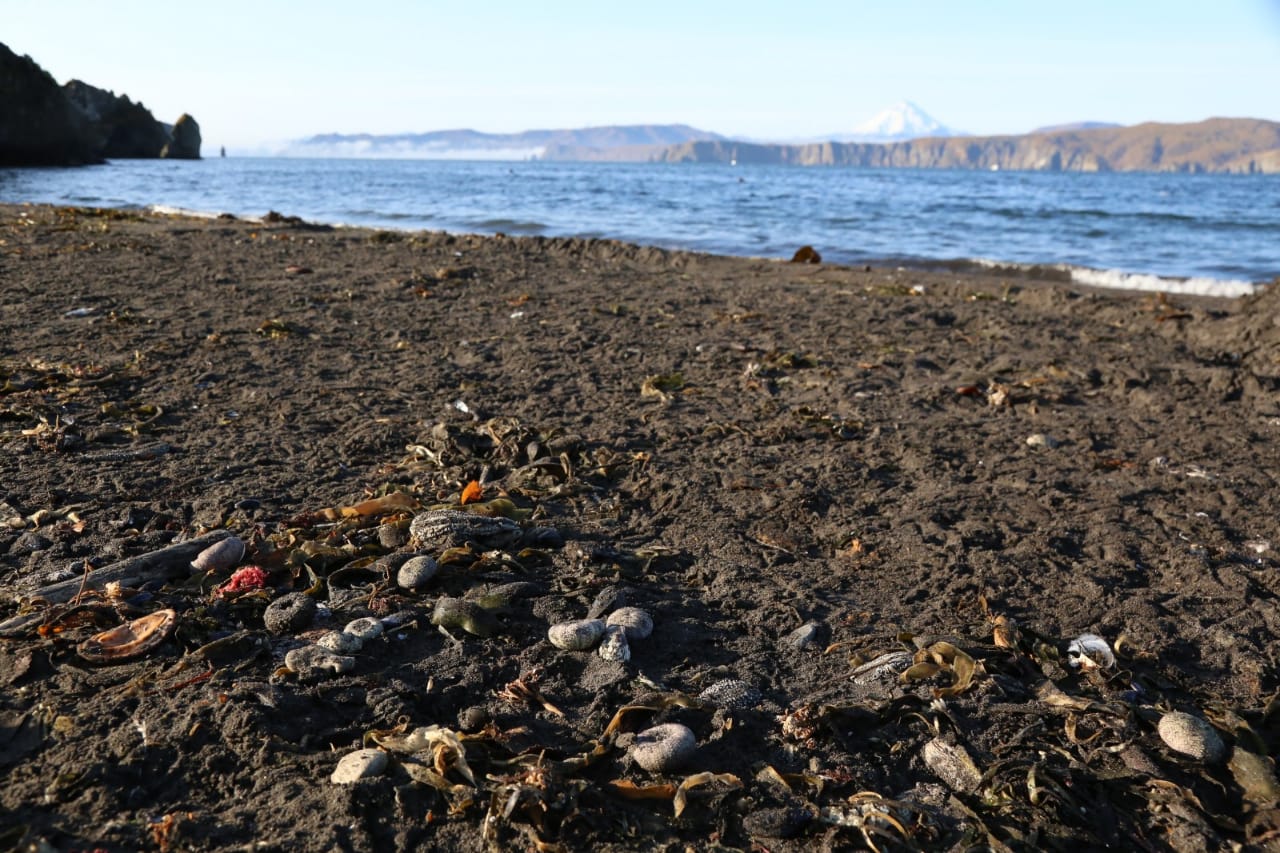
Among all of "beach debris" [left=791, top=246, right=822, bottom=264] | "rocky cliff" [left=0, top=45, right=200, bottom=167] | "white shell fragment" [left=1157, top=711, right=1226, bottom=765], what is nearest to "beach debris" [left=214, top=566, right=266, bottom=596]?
"white shell fragment" [left=1157, top=711, right=1226, bottom=765]

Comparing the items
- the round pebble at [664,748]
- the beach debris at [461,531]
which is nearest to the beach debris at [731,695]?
the round pebble at [664,748]

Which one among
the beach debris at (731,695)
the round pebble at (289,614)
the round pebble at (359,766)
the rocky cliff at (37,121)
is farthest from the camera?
the rocky cliff at (37,121)

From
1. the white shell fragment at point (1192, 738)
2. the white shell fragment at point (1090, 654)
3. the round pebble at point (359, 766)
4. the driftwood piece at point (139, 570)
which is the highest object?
the driftwood piece at point (139, 570)

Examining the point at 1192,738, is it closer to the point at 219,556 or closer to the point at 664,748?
the point at 664,748

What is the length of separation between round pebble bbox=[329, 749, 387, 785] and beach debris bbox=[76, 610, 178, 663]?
2.64 ft

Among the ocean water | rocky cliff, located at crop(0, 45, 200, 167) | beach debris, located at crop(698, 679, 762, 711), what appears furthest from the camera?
→ rocky cliff, located at crop(0, 45, 200, 167)

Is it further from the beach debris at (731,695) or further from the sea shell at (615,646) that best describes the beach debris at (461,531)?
the beach debris at (731,695)

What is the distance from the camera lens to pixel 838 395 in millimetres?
5340

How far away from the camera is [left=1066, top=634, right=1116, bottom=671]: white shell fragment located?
2643mm

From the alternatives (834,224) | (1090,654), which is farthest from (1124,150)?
(1090,654)

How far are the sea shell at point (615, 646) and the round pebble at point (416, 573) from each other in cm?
66

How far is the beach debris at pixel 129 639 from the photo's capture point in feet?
8.12

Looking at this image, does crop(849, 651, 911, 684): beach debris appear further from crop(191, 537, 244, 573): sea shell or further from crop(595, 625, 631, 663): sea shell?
crop(191, 537, 244, 573): sea shell

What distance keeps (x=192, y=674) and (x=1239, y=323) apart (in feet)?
25.1
